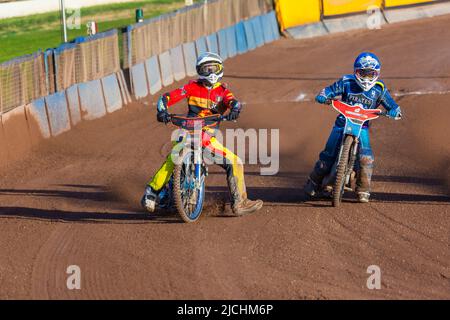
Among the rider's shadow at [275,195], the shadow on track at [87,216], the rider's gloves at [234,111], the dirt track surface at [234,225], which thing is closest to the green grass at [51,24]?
the dirt track surface at [234,225]

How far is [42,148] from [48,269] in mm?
6865

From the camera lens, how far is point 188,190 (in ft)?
36.0

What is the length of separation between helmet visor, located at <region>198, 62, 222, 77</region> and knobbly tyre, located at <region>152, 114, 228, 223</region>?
542mm

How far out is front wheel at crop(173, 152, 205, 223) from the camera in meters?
10.6

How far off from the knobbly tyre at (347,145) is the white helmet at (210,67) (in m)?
1.64

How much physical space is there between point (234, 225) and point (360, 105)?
2.28 meters

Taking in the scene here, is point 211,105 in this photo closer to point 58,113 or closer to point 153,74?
point 58,113

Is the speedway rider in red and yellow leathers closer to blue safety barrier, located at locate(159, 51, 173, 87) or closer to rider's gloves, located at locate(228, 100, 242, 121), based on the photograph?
rider's gloves, located at locate(228, 100, 242, 121)

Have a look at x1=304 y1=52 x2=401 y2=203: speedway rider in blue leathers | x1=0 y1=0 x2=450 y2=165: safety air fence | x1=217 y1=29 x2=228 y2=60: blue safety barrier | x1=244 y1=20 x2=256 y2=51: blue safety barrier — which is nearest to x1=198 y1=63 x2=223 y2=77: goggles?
x1=304 y1=52 x2=401 y2=203: speedway rider in blue leathers

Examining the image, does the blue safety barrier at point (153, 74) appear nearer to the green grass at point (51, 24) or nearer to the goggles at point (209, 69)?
the green grass at point (51, 24)

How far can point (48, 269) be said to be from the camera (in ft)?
30.9

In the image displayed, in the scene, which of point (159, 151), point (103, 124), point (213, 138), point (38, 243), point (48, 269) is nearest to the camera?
point (48, 269)

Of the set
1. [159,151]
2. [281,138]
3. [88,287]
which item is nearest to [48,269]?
[88,287]
